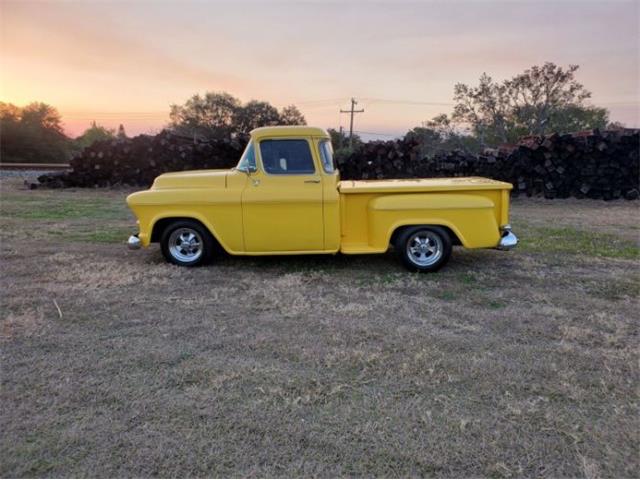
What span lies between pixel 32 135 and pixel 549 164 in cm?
4041

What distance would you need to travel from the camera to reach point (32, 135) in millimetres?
37781

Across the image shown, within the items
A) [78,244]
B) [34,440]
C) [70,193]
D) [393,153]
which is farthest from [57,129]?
[34,440]

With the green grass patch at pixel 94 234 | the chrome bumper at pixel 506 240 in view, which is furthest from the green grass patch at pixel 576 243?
the green grass patch at pixel 94 234

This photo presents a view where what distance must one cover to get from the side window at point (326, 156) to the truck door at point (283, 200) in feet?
0.50

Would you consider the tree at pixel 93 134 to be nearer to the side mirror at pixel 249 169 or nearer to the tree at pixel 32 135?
the tree at pixel 32 135

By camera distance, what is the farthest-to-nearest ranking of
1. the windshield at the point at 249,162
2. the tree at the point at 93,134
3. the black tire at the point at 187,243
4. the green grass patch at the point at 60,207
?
1. the tree at the point at 93,134
2. the green grass patch at the point at 60,207
3. the black tire at the point at 187,243
4. the windshield at the point at 249,162

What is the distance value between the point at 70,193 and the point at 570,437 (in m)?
16.5

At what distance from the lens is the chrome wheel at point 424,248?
5727mm

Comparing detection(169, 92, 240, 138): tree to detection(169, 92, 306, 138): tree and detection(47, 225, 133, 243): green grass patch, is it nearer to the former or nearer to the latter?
detection(169, 92, 306, 138): tree

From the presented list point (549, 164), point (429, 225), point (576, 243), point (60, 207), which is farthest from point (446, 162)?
point (60, 207)

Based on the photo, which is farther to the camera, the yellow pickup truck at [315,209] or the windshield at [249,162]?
the windshield at [249,162]

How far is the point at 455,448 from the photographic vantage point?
2.52 metres

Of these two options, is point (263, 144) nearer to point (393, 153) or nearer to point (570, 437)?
point (570, 437)

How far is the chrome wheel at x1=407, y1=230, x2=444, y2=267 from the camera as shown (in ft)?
18.8
